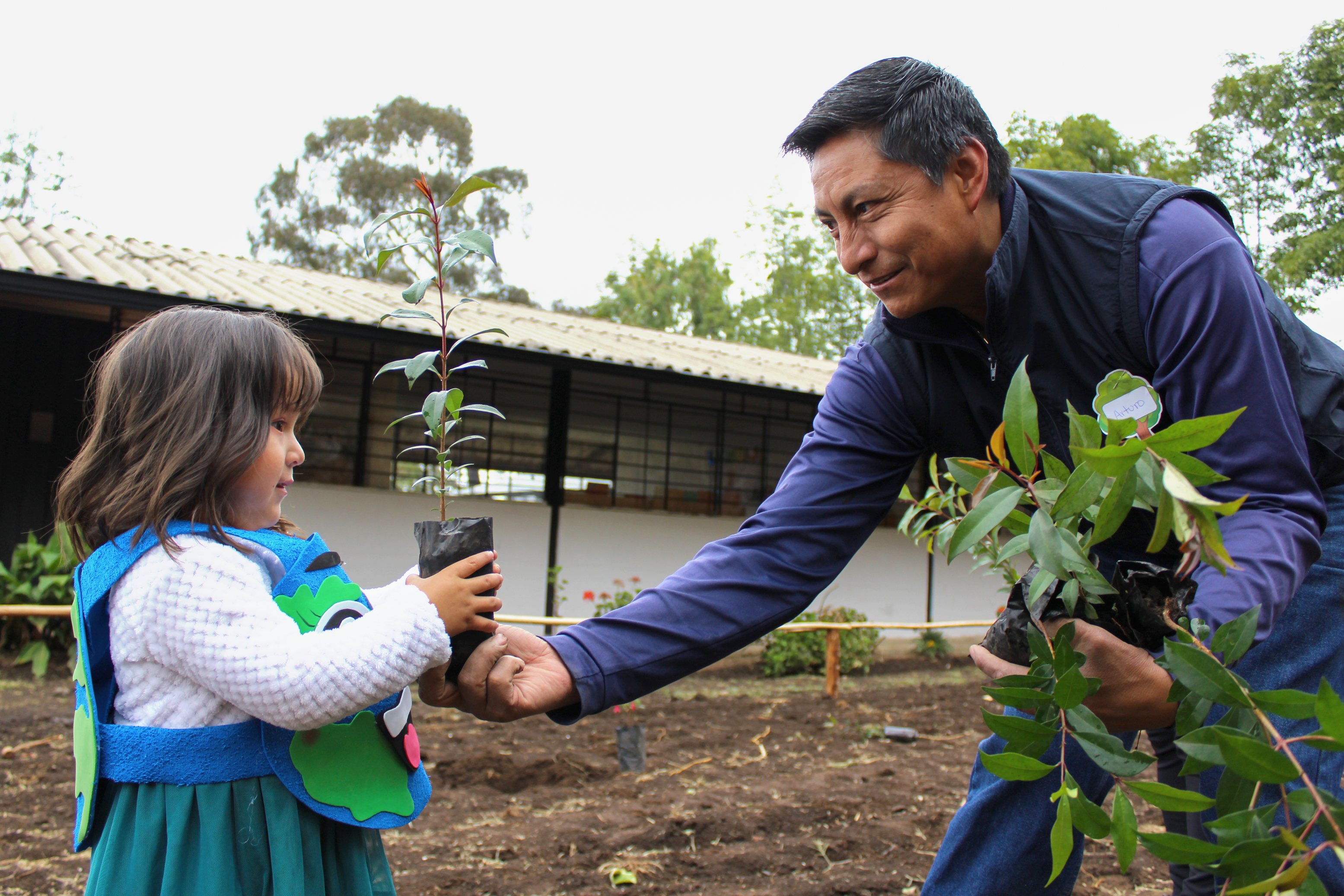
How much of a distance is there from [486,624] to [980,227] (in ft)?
3.66

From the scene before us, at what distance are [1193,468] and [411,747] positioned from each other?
52.7 inches

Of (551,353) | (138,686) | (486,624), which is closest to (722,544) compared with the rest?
(486,624)

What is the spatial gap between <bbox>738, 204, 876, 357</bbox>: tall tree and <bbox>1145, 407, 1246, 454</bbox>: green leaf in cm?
2767

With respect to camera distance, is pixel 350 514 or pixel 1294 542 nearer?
pixel 1294 542

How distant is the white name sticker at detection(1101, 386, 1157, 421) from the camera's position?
3.16 feet

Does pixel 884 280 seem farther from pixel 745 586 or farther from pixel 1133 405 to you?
pixel 1133 405

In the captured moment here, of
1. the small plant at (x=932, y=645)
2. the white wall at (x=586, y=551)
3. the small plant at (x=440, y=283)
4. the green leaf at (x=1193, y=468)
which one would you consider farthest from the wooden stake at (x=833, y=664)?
the green leaf at (x=1193, y=468)

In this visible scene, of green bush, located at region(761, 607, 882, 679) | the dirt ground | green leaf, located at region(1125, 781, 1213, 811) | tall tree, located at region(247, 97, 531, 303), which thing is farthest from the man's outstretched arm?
tall tree, located at region(247, 97, 531, 303)

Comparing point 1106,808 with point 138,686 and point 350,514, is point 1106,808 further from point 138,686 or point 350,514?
point 350,514

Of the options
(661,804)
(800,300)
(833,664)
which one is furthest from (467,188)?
(800,300)

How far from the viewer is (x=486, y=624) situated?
56.5 inches

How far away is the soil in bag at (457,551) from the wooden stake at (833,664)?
19.7 ft

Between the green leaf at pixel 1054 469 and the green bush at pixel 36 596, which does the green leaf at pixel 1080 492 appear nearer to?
the green leaf at pixel 1054 469

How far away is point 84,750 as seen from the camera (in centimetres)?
150
